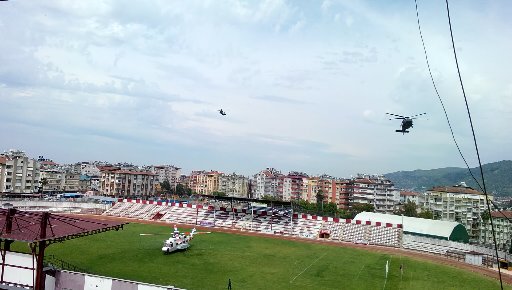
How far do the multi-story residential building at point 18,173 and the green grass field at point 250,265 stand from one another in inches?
3291

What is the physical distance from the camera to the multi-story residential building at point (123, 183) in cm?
14262

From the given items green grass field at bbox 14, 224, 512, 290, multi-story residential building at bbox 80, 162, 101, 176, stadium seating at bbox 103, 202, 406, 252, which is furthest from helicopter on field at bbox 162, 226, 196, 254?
multi-story residential building at bbox 80, 162, 101, 176

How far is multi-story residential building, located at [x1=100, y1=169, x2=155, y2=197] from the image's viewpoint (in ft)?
468

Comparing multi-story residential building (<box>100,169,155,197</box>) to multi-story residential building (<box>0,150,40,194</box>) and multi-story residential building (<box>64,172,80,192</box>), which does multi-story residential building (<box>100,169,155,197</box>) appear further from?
multi-story residential building (<box>0,150,40,194</box>)

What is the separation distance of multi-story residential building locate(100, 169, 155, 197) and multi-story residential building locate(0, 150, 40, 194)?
76.1ft

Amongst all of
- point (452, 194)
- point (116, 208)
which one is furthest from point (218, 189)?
point (116, 208)

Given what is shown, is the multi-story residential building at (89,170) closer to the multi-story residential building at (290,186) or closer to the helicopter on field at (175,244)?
the multi-story residential building at (290,186)

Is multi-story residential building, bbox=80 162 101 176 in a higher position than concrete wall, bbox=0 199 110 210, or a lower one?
higher

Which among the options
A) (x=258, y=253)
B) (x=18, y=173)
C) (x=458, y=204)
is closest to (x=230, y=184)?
(x=18, y=173)

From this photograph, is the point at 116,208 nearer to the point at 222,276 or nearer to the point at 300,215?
the point at 300,215

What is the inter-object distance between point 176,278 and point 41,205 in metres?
48.2

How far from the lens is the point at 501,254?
153ft

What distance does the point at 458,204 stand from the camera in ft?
392

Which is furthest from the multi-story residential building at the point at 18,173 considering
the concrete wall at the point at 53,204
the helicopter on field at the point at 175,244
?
the helicopter on field at the point at 175,244
